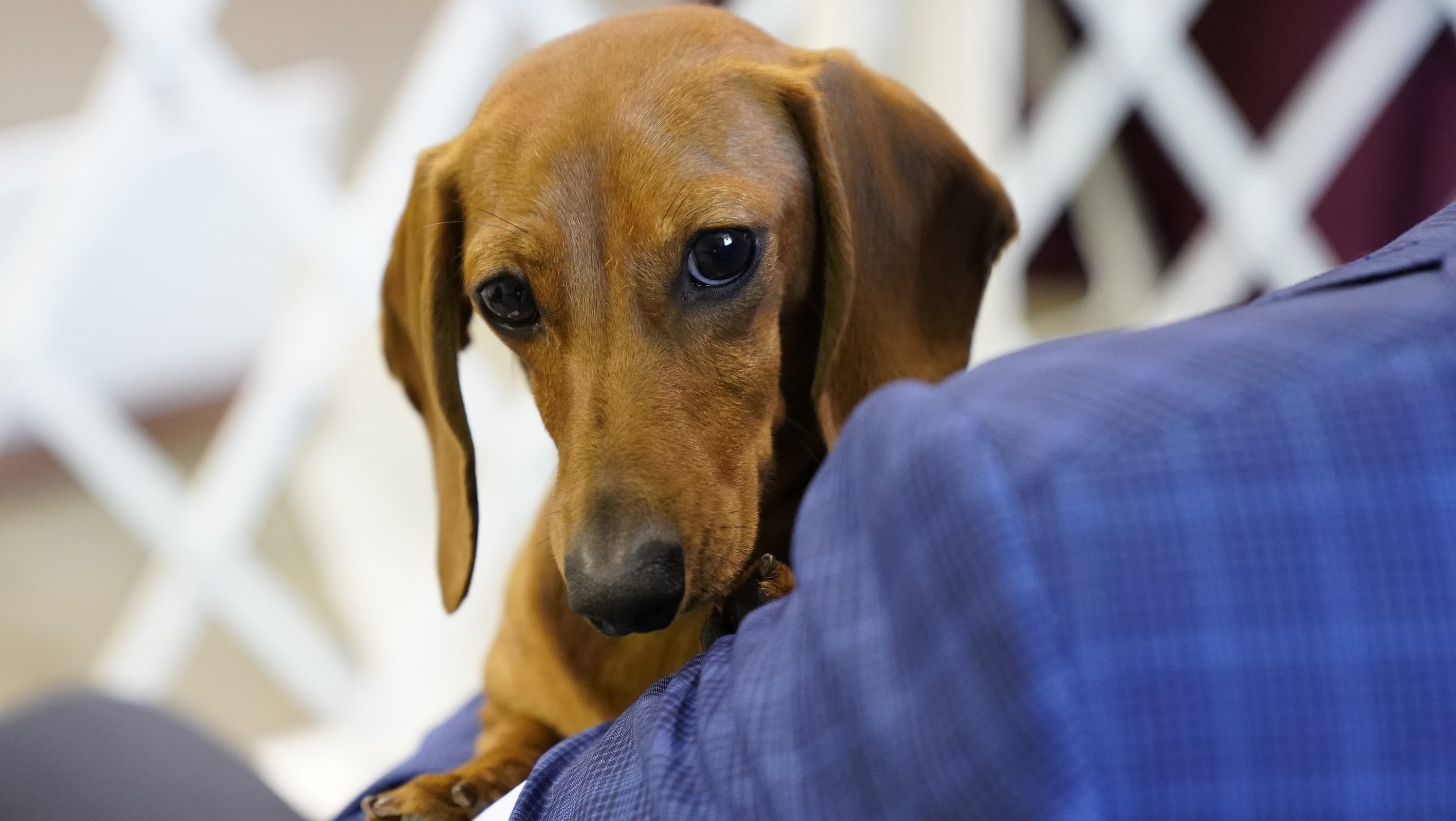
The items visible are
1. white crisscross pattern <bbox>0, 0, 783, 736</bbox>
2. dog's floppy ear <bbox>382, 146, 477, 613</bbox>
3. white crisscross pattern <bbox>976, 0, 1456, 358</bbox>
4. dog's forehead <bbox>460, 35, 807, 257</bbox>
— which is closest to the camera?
dog's forehead <bbox>460, 35, 807, 257</bbox>

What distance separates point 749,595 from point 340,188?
1.54 meters

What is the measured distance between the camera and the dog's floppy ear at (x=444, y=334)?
2.84ft

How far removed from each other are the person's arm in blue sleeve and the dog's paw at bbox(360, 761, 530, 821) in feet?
1.04

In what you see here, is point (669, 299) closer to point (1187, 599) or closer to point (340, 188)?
point (1187, 599)

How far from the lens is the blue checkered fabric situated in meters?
0.31

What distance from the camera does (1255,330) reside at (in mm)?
356

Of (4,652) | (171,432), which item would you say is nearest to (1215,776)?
(4,652)

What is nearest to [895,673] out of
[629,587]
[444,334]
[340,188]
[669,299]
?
[629,587]

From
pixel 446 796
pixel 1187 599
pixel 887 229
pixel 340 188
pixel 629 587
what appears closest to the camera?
pixel 1187 599

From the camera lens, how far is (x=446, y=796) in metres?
0.72

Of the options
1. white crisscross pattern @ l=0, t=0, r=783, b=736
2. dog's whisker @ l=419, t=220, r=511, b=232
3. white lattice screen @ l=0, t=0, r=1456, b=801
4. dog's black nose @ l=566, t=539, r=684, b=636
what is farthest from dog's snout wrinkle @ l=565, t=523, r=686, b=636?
white lattice screen @ l=0, t=0, r=1456, b=801

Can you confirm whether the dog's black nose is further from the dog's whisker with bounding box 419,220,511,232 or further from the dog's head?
the dog's whisker with bounding box 419,220,511,232

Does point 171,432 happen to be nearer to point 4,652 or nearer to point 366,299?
point 4,652

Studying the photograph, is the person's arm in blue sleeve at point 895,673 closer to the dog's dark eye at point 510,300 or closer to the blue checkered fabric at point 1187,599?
the blue checkered fabric at point 1187,599
